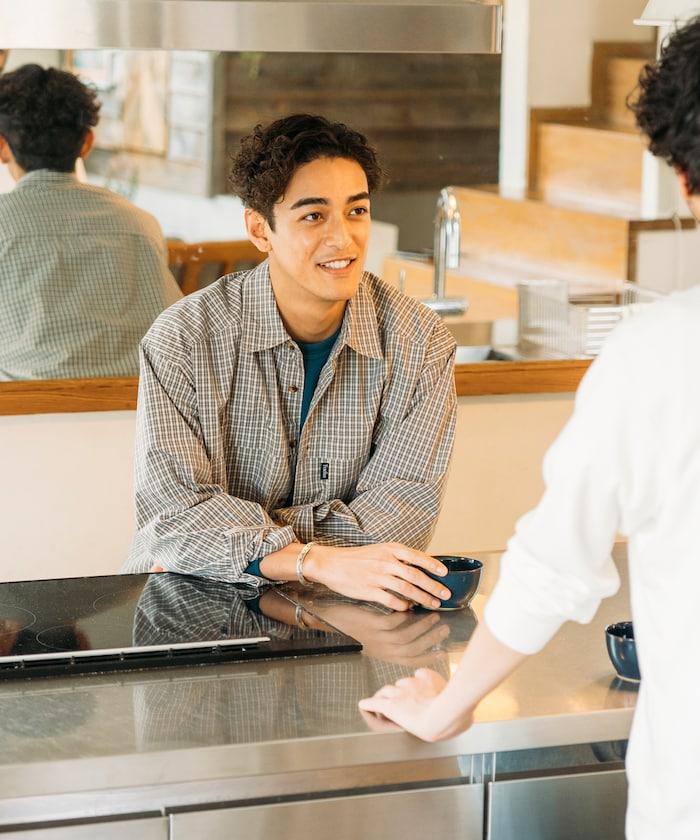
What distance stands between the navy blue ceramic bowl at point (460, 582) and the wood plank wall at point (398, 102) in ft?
5.97

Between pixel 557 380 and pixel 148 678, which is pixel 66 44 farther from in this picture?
pixel 557 380

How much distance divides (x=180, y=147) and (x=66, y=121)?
289 mm

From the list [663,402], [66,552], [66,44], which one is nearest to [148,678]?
[663,402]

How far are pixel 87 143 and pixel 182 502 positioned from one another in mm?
A: 1553

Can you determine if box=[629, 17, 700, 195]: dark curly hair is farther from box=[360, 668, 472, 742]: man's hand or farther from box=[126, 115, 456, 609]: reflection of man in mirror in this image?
box=[126, 115, 456, 609]: reflection of man in mirror

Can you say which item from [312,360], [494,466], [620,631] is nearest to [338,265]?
[312,360]

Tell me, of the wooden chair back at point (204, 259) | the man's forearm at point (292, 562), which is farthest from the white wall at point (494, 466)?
the man's forearm at point (292, 562)

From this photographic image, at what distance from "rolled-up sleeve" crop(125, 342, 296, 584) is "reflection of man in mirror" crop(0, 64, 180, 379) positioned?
1.21 meters

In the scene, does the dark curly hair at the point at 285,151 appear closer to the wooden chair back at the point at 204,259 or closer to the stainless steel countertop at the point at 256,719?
the stainless steel countertop at the point at 256,719

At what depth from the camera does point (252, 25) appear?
6.08 ft

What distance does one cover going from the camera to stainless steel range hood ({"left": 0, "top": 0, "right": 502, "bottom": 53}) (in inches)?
70.9

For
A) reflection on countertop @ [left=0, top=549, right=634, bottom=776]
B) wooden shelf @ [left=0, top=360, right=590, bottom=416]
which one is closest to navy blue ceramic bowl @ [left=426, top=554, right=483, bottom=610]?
reflection on countertop @ [left=0, top=549, right=634, bottom=776]

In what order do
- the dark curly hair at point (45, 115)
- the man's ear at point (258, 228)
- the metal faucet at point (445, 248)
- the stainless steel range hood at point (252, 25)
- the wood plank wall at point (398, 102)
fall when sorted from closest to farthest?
the stainless steel range hood at point (252, 25), the man's ear at point (258, 228), the dark curly hair at point (45, 115), the wood plank wall at point (398, 102), the metal faucet at point (445, 248)

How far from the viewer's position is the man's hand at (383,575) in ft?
6.03
